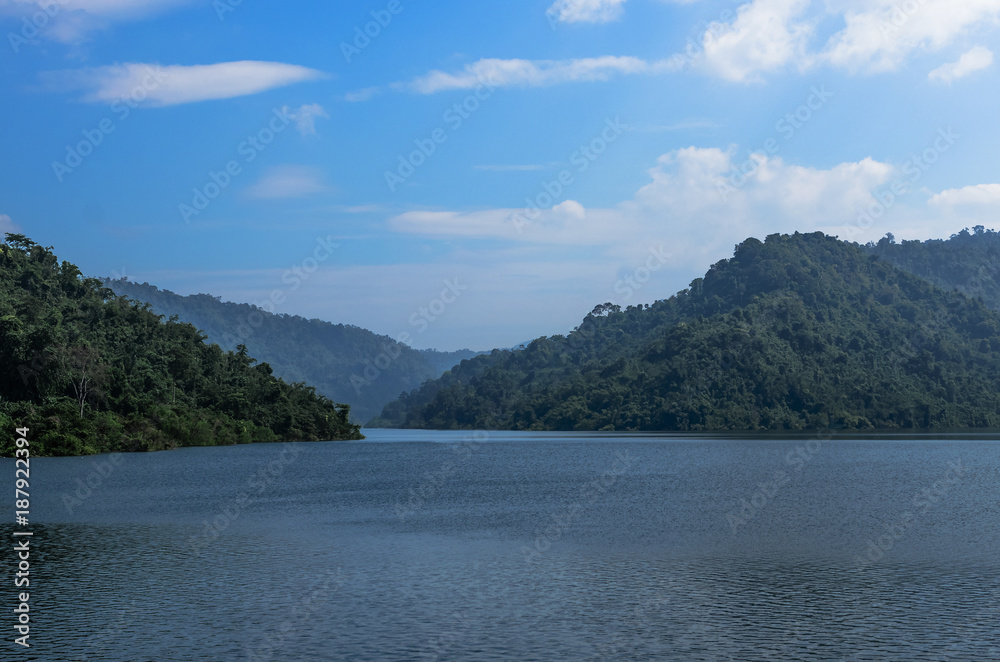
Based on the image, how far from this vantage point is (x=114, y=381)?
103000mm

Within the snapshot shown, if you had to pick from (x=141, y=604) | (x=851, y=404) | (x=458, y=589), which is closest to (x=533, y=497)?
(x=458, y=589)

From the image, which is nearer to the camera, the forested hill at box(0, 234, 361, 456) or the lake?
the lake

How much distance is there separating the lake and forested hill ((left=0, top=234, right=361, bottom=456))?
113 feet

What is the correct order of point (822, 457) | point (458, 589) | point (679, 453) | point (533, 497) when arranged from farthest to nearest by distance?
point (679, 453) < point (822, 457) < point (533, 497) < point (458, 589)

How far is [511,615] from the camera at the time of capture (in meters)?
21.8

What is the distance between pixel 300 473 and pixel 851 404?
5701 inches

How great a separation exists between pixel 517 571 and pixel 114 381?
87815 mm

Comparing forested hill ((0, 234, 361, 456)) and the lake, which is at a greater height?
forested hill ((0, 234, 361, 456))

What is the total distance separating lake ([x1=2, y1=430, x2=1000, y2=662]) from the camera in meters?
19.3

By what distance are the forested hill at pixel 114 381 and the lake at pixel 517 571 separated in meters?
34.4

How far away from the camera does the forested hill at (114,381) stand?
8750cm

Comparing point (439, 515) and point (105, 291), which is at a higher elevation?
point (105, 291)

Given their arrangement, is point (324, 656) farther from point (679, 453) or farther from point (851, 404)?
point (851, 404)

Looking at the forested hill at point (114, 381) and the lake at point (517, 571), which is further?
the forested hill at point (114, 381)
